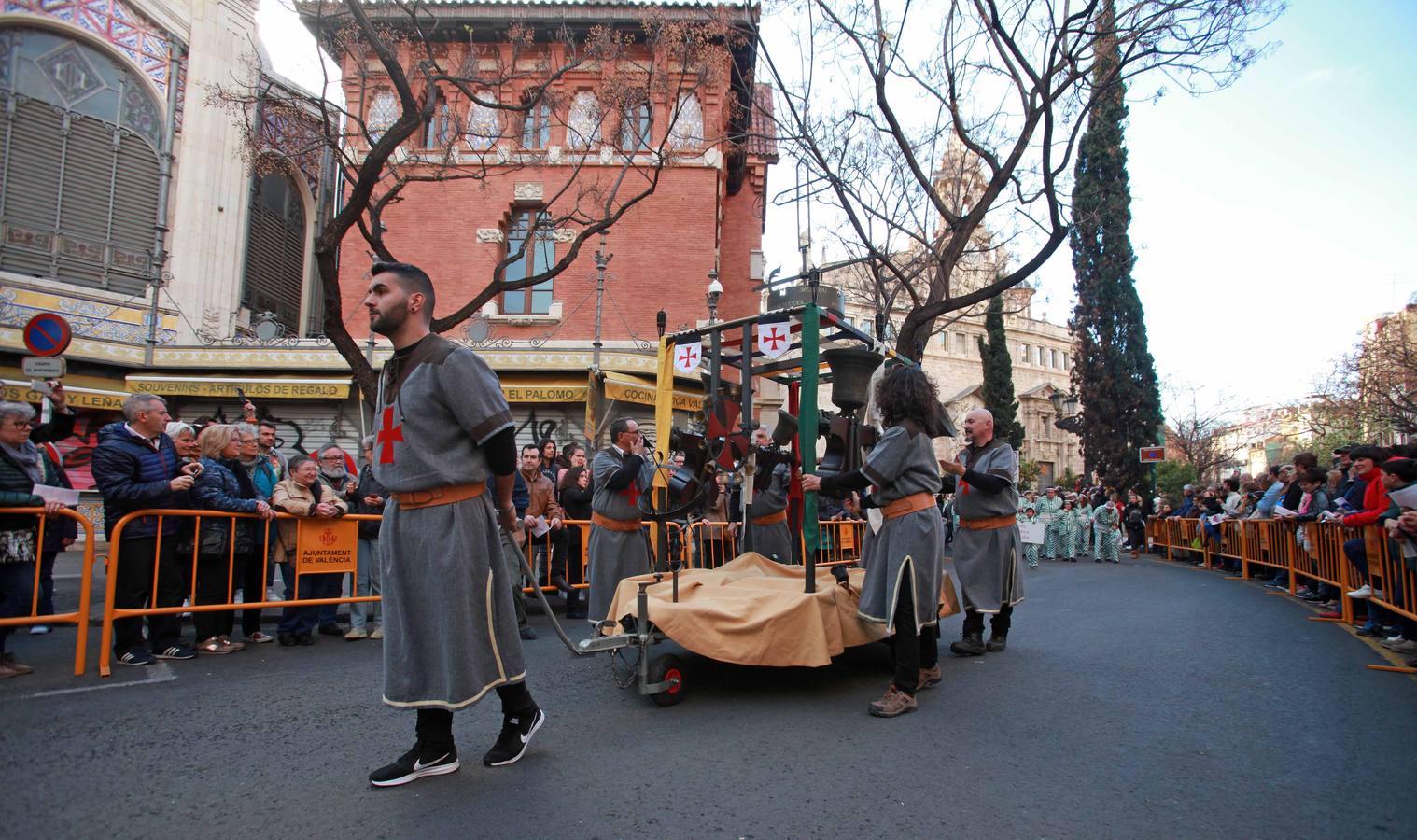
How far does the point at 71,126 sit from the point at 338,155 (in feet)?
26.2

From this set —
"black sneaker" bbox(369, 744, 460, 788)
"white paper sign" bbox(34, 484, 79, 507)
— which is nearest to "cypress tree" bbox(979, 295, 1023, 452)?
"white paper sign" bbox(34, 484, 79, 507)

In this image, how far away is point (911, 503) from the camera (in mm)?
4648

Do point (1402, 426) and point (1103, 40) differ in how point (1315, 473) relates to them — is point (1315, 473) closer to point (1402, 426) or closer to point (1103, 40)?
point (1103, 40)

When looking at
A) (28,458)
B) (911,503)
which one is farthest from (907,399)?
(28,458)

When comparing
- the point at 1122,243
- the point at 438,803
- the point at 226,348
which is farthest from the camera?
the point at 1122,243

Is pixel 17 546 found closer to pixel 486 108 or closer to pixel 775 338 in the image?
pixel 775 338

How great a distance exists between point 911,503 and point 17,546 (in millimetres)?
5745

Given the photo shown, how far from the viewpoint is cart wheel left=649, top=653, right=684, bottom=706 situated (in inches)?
172

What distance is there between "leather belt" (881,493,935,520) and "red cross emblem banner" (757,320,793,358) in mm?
1958

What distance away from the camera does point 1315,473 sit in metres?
9.93

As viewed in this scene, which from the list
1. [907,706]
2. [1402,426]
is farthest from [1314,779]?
[1402,426]

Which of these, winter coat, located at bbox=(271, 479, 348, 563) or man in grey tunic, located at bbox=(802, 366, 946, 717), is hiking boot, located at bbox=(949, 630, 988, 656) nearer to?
man in grey tunic, located at bbox=(802, 366, 946, 717)

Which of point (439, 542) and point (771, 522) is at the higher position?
point (439, 542)

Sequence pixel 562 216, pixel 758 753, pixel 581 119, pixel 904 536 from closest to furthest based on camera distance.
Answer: pixel 758 753 < pixel 904 536 < pixel 562 216 < pixel 581 119
